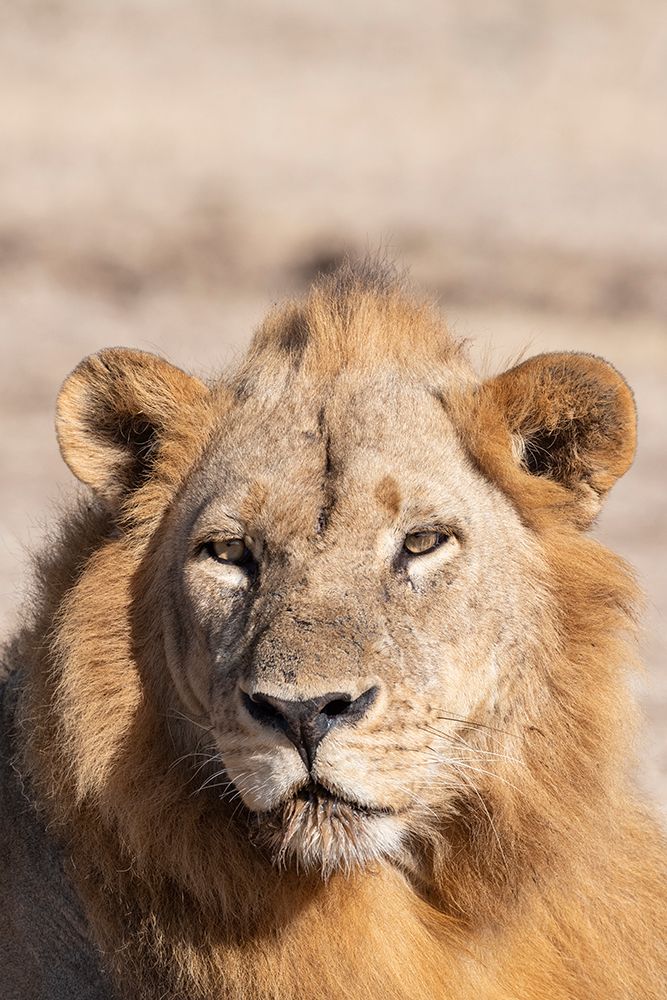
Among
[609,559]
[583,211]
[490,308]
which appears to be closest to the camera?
[609,559]

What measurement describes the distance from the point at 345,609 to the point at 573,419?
2.55ft

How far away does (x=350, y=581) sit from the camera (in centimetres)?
321

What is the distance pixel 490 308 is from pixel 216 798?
40.8ft

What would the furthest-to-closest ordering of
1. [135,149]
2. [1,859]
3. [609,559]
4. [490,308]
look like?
[135,149]
[490,308]
[1,859]
[609,559]

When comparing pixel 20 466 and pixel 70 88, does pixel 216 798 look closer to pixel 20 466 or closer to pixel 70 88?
pixel 20 466

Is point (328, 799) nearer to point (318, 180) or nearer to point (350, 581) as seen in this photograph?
point (350, 581)

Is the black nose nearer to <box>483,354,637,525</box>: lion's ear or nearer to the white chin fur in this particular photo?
the white chin fur

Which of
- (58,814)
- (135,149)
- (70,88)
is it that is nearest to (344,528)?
(58,814)

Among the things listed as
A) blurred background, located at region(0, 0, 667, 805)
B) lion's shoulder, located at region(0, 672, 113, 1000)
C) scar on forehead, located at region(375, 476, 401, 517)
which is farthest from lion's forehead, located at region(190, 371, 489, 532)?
blurred background, located at region(0, 0, 667, 805)

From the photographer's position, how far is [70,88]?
72.5 ft

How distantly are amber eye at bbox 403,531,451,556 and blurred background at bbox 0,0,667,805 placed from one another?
5007 millimetres

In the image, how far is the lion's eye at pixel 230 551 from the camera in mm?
3391

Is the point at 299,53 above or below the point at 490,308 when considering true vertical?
above

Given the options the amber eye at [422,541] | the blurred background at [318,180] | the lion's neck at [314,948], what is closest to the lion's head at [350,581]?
the amber eye at [422,541]
